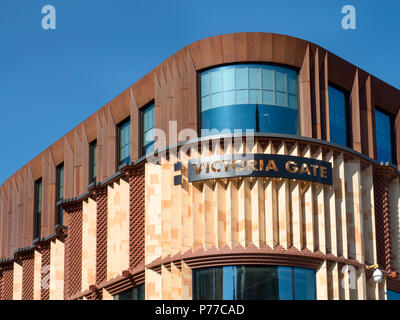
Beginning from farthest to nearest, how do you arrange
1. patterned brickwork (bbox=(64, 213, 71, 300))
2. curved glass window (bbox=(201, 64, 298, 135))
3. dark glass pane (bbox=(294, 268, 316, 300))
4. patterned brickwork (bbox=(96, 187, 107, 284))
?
patterned brickwork (bbox=(64, 213, 71, 300))
patterned brickwork (bbox=(96, 187, 107, 284))
curved glass window (bbox=(201, 64, 298, 135))
dark glass pane (bbox=(294, 268, 316, 300))

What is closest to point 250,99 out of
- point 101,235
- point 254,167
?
point 254,167

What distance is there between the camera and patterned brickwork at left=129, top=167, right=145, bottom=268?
2395 inches

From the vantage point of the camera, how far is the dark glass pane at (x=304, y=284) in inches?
2181

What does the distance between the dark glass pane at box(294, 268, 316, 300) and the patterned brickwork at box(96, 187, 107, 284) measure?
13.3 metres

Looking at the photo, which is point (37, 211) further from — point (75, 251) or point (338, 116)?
point (338, 116)

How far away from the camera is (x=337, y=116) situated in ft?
204

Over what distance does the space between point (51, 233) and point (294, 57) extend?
22591 mm

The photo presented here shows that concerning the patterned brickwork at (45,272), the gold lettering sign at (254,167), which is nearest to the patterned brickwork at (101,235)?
the patterned brickwork at (45,272)

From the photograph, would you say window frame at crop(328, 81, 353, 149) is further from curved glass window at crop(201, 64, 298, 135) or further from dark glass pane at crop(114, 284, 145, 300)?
dark glass pane at crop(114, 284, 145, 300)

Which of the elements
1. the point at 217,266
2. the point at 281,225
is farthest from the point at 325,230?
the point at 217,266

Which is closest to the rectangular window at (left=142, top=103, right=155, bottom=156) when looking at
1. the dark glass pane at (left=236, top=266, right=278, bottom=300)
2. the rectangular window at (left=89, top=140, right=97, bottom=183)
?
the rectangular window at (left=89, top=140, right=97, bottom=183)

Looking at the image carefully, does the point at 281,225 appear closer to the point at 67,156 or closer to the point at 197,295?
the point at 197,295

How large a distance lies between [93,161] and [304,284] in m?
19.6

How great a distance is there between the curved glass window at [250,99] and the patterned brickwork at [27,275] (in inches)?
856
